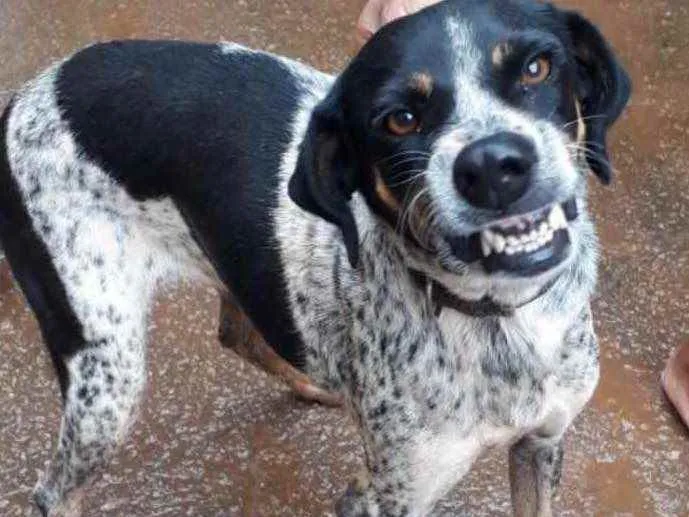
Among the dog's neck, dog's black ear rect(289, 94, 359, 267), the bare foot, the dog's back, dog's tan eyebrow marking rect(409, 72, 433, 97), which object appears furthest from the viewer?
the bare foot

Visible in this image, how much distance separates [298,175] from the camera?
2.94 meters

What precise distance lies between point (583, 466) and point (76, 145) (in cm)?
184

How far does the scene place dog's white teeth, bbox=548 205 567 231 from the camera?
112 inches

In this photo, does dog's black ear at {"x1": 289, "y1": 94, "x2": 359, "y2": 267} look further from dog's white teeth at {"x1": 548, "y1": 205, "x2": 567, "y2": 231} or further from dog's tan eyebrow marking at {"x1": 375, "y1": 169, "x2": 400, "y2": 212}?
dog's white teeth at {"x1": 548, "y1": 205, "x2": 567, "y2": 231}

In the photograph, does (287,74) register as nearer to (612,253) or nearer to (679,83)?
(612,253)

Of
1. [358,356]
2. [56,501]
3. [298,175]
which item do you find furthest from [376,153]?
[56,501]

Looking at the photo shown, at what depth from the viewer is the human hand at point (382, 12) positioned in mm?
4301

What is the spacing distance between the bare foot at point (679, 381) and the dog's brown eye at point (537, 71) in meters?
1.72

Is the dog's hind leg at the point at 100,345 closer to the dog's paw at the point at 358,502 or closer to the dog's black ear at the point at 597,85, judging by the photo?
the dog's paw at the point at 358,502

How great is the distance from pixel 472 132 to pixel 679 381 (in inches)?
73.4

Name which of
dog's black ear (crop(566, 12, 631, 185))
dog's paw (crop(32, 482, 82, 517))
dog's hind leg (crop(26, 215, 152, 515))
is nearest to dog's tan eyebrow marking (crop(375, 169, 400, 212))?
dog's black ear (crop(566, 12, 631, 185))

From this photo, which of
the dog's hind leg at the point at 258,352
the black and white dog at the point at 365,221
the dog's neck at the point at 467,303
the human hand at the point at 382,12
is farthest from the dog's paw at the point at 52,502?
the human hand at the point at 382,12

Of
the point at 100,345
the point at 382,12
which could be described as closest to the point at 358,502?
the point at 100,345

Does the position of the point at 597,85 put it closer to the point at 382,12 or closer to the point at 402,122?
the point at 402,122
